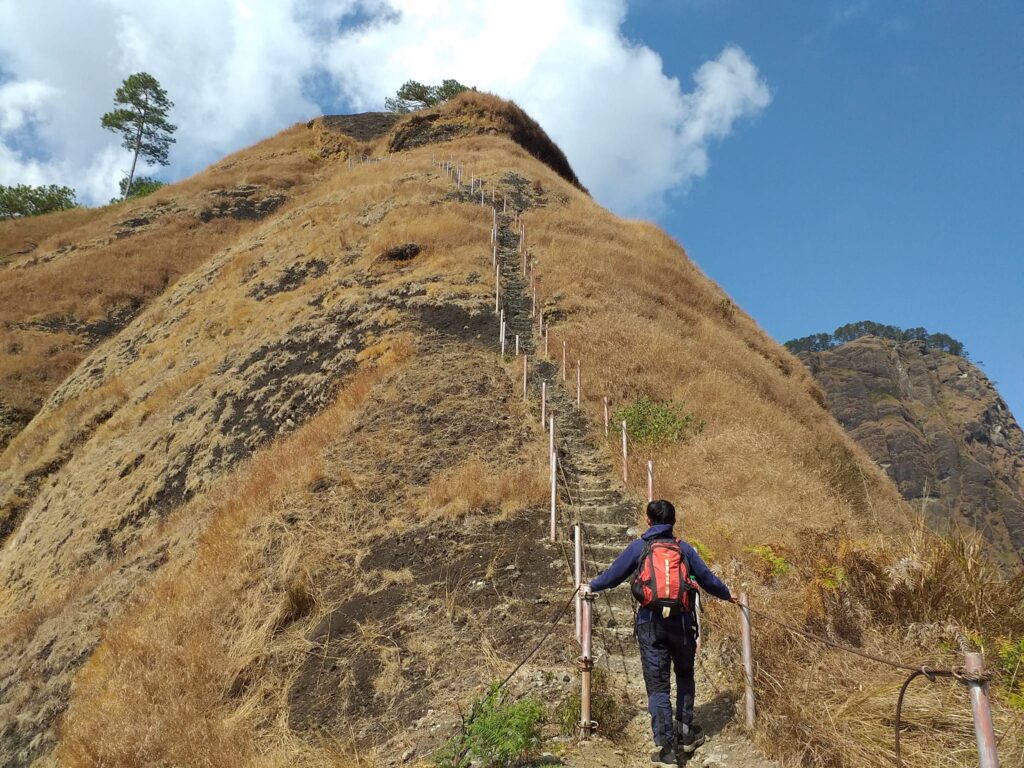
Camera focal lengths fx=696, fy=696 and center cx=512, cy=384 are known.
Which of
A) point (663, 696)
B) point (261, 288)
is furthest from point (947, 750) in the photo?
point (261, 288)

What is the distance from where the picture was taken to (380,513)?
34.7ft

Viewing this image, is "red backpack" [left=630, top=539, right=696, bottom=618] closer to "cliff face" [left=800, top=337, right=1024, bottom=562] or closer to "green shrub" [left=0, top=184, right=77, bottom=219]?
"green shrub" [left=0, top=184, right=77, bottom=219]

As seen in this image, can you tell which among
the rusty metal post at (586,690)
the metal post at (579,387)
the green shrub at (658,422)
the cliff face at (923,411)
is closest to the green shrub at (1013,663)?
the rusty metal post at (586,690)

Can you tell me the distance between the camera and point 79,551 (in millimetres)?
14516

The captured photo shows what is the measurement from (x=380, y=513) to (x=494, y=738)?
570 cm

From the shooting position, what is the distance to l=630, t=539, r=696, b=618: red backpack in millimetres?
5004

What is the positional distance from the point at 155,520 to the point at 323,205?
17501 mm

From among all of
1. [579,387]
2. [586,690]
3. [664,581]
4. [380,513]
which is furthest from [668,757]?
[579,387]

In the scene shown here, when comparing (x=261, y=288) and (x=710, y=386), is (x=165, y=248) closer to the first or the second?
(x=261, y=288)

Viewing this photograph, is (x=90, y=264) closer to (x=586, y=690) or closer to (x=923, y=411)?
(x=586, y=690)

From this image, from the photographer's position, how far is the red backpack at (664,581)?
5.00 metres

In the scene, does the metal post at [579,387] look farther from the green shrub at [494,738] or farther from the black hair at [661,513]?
the green shrub at [494,738]

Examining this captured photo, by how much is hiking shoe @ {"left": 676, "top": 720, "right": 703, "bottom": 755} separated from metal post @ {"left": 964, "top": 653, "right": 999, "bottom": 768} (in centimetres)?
219

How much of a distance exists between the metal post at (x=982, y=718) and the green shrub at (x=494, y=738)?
3.08m
